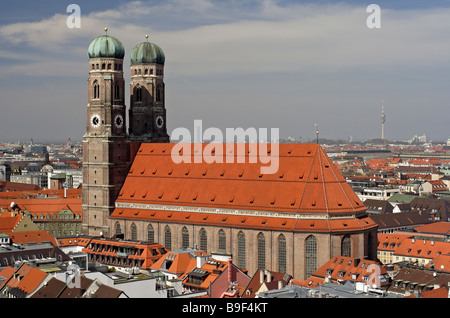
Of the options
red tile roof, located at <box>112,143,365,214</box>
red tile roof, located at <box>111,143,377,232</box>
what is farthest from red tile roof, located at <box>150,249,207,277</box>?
red tile roof, located at <box>112,143,365,214</box>

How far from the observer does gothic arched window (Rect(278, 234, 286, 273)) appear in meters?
93.4

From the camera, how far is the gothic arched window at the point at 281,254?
93.4m

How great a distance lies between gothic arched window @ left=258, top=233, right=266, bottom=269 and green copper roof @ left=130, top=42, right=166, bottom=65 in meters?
42.5

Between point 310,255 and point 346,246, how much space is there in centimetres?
513

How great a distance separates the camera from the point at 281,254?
93.9m

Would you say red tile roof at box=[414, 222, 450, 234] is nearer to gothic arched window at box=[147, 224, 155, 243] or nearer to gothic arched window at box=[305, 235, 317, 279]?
gothic arched window at box=[305, 235, 317, 279]

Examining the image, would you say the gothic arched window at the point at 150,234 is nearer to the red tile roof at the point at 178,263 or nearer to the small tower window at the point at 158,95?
the red tile roof at the point at 178,263

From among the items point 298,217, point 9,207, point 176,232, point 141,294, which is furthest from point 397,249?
point 9,207

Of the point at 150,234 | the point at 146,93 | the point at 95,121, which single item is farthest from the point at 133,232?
the point at 146,93

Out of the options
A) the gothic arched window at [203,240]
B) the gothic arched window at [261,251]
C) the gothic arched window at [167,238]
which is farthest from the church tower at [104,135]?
the gothic arched window at [261,251]

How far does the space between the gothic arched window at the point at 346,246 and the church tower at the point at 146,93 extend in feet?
145

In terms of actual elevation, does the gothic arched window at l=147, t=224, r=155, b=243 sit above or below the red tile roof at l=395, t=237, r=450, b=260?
above

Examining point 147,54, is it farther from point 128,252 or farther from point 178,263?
point 178,263
